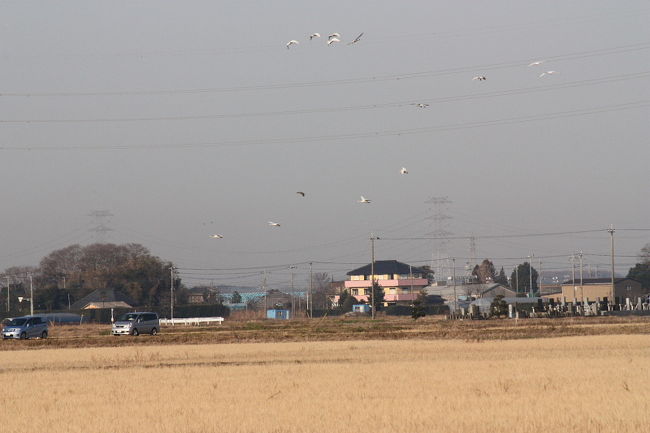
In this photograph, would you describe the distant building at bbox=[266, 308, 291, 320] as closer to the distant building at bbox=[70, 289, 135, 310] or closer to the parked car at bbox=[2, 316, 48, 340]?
the distant building at bbox=[70, 289, 135, 310]

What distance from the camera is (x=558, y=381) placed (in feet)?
95.0

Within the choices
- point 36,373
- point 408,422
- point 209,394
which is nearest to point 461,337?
Answer: point 36,373

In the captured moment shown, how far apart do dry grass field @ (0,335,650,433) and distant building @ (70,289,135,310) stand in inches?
3928

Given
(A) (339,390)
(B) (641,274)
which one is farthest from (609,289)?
(A) (339,390)

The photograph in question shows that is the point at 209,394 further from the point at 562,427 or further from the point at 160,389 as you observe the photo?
the point at 562,427

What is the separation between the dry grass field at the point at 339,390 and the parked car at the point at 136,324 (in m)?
26.5

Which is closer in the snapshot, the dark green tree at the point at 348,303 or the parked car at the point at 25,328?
the parked car at the point at 25,328

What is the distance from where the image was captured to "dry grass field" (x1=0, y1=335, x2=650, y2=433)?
20781 mm

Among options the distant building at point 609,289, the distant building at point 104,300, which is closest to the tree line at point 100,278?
the distant building at point 104,300

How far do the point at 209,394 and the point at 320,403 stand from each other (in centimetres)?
421

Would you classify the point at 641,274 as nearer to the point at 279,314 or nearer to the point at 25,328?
the point at 279,314

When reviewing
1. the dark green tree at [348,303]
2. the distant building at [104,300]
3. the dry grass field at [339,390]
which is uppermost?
the distant building at [104,300]

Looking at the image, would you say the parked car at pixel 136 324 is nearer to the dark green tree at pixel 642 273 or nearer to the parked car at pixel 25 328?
the parked car at pixel 25 328

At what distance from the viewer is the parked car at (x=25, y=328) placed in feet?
232
